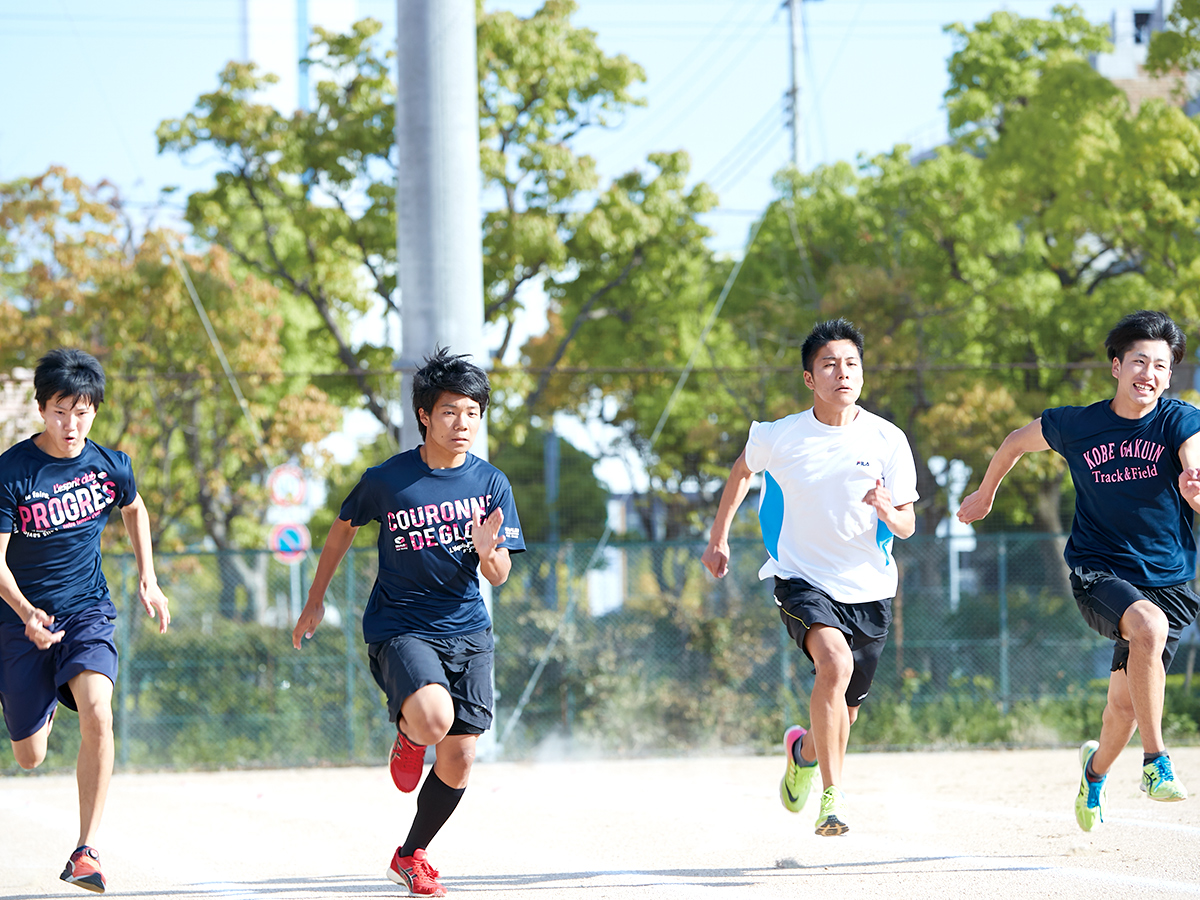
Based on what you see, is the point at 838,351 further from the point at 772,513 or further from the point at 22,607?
the point at 22,607

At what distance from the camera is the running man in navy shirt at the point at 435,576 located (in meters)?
4.68

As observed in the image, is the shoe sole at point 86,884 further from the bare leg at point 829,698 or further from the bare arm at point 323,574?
the bare leg at point 829,698

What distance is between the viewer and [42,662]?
4961 mm

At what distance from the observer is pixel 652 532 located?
20.3 metres

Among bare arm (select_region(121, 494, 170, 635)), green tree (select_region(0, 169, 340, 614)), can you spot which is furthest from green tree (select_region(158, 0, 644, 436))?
bare arm (select_region(121, 494, 170, 635))

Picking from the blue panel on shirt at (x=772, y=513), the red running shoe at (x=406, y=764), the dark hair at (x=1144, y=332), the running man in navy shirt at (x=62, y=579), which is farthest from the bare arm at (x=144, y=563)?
the dark hair at (x=1144, y=332)

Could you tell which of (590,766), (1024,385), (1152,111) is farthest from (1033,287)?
(590,766)

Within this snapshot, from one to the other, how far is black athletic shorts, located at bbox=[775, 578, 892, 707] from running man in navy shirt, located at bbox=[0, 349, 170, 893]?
258 cm

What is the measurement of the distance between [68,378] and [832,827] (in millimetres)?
3440

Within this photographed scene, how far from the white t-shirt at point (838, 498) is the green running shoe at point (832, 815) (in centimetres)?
82

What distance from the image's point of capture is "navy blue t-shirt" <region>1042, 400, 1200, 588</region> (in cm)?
501

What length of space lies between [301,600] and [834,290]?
10.4 m

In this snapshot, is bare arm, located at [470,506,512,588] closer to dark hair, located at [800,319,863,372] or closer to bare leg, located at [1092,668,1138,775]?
dark hair, located at [800,319,863,372]

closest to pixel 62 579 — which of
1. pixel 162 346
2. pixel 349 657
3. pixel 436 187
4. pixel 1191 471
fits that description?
pixel 1191 471
